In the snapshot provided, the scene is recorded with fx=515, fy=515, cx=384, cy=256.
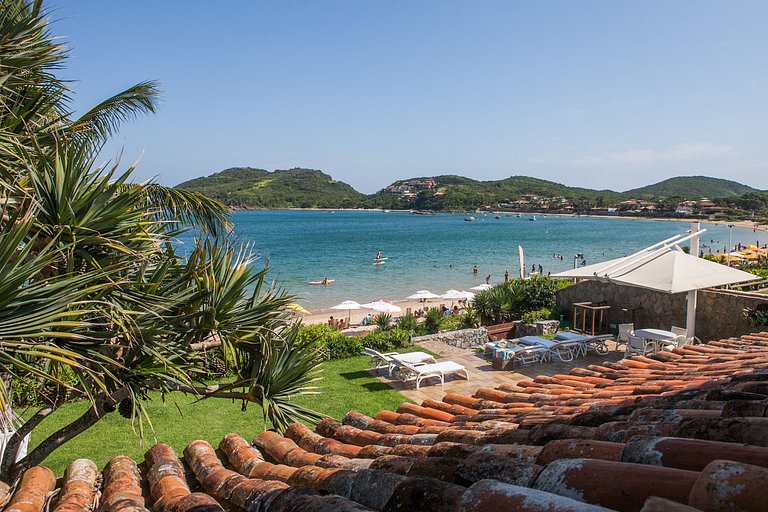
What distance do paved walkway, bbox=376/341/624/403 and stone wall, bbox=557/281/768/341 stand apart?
1517 mm

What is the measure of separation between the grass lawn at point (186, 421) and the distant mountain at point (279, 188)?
112 meters

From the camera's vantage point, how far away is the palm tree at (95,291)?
336 cm

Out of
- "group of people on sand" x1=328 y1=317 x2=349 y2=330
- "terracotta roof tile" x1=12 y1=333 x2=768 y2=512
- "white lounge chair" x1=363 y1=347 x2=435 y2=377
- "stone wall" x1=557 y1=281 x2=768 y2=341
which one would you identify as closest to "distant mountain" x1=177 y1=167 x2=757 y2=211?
"group of people on sand" x1=328 y1=317 x2=349 y2=330

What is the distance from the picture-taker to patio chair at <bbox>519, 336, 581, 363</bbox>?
12984mm

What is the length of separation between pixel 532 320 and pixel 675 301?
4226 mm

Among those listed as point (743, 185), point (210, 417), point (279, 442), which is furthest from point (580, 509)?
point (743, 185)

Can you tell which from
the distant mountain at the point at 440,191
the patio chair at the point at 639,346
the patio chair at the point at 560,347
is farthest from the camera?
the distant mountain at the point at 440,191

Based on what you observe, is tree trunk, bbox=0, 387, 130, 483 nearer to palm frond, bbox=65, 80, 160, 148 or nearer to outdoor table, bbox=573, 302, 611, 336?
palm frond, bbox=65, 80, 160, 148

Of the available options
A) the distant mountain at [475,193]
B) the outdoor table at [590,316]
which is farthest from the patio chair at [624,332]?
the distant mountain at [475,193]

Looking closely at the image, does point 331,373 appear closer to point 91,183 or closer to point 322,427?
point 322,427

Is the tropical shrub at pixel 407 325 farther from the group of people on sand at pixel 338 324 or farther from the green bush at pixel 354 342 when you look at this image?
the group of people on sand at pixel 338 324

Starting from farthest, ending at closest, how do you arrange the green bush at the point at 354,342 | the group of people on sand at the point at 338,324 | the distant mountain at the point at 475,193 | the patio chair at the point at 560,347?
1. the distant mountain at the point at 475,193
2. the group of people on sand at the point at 338,324
3. the green bush at the point at 354,342
4. the patio chair at the point at 560,347

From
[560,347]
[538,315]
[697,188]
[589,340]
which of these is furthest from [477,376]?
[697,188]

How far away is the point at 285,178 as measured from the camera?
557ft
